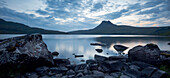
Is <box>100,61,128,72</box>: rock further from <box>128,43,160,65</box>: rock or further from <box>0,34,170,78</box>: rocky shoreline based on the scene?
<box>128,43,160,65</box>: rock

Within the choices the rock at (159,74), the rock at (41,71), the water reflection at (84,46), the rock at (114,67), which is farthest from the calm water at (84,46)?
the rock at (159,74)

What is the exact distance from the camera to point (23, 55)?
313 inches

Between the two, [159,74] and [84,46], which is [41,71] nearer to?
[159,74]

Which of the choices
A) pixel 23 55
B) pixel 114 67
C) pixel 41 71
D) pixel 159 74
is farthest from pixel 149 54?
pixel 23 55

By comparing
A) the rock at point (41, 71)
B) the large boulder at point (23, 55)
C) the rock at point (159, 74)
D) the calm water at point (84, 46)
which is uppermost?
the large boulder at point (23, 55)

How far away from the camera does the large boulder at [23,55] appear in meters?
7.36

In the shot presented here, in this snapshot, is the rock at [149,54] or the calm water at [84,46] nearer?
the rock at [149,54]

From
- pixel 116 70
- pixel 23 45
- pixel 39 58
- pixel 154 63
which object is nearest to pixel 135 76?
pixel 116 70

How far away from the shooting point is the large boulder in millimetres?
7359

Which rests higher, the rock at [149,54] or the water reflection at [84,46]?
the rock at [149,54]

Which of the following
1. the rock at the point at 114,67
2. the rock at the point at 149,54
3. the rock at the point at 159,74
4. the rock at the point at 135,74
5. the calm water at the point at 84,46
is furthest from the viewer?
the calm water at the point at 84,46

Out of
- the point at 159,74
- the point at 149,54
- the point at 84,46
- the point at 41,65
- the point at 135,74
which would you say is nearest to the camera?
the point at 159,74

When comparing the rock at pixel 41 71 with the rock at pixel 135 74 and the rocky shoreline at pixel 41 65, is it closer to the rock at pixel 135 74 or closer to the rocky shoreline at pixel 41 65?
the rocky shoreline at pixel 41 65

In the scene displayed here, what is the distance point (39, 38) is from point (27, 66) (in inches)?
144
